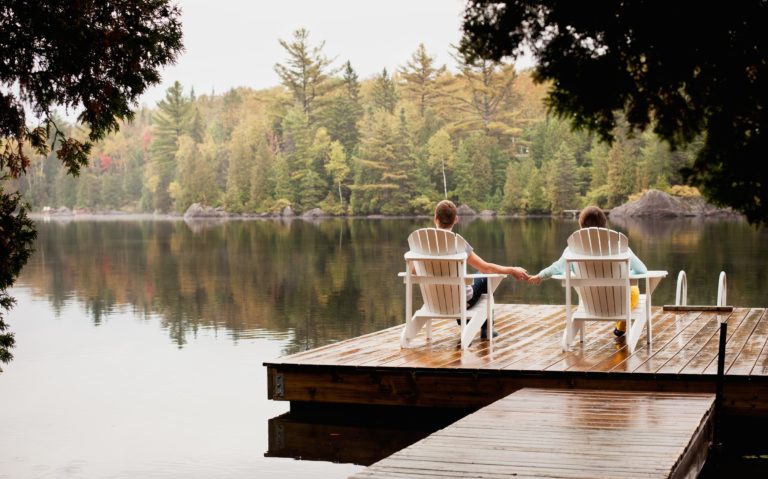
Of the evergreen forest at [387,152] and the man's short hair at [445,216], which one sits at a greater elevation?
the evergreen forest at [387,152]

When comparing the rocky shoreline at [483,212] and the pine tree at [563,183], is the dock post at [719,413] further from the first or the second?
the pine tree at [563,183]

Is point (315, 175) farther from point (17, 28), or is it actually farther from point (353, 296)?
point (17, 28)

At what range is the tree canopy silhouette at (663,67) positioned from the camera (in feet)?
12.3

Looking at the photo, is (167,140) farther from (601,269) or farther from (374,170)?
(601,269)

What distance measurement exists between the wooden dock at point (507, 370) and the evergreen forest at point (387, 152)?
190 ft

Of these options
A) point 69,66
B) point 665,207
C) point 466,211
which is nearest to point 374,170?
point 466,211

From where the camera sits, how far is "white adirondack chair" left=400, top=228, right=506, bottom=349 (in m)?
8.66

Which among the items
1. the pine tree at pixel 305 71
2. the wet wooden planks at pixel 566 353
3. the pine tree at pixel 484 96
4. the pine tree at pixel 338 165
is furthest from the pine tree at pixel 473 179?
the wet wooden planks at pixel 566 353

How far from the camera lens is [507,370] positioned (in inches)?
305

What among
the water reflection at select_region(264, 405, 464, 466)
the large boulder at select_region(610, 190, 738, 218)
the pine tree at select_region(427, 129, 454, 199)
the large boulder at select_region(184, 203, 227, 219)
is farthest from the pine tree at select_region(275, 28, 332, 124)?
the water reflection at select_region(264, 405, 464, 466)

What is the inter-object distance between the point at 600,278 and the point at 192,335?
814 centimetres

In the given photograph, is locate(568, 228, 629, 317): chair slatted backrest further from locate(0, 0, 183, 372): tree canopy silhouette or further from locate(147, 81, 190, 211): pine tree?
locate(147, 81, 190, 211): pine tree

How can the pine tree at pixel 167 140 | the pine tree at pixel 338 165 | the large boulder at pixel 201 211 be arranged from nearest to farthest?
the pine tree at pixel 338 165, the large boulder at pixel 201 211, the pine tree at pixel 167 140

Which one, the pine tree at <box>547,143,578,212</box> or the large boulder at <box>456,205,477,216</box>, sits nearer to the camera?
the pine tree at <box>547,143,578,212</box>
